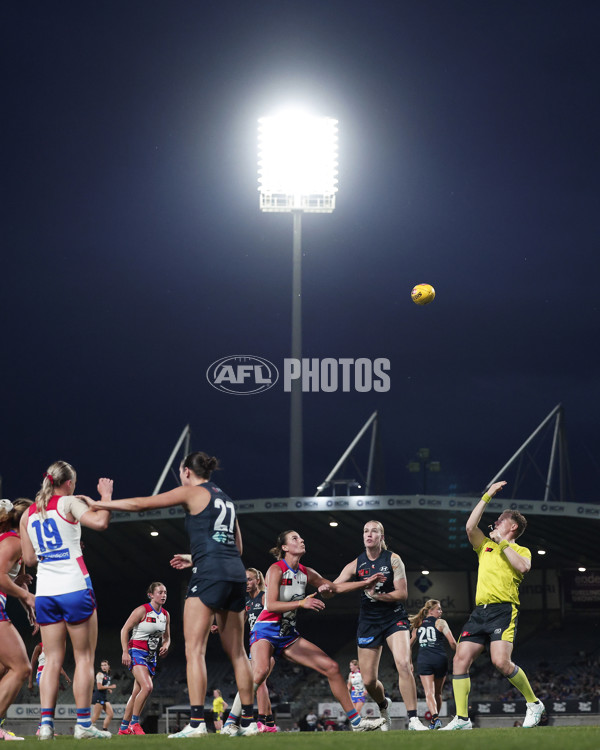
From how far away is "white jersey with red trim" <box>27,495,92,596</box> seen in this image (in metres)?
7.73

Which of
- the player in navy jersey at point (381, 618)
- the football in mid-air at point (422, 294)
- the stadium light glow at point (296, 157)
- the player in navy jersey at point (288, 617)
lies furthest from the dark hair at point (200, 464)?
the stadium light glow at point (296, 157)

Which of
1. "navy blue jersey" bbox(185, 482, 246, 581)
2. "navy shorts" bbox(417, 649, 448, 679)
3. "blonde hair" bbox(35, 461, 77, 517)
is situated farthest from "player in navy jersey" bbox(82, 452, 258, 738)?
"navy shorts" bbox(417, 649, 448, 679)

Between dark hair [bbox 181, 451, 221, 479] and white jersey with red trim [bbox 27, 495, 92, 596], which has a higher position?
dark hair [bbox 181, 451, 221, 479]

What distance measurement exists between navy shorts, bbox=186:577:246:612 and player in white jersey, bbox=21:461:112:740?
824mm

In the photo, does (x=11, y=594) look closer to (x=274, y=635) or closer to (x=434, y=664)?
(x=274, y=635)

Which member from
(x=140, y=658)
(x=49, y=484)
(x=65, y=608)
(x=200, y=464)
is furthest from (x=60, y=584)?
(x=140, y=658)

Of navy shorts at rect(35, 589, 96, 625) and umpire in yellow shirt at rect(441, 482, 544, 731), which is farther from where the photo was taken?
umpire in yellow shirt at rect(441, 482, 544, 731)

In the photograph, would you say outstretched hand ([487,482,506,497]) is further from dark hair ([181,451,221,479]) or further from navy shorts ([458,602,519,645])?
dark hair ([181,451,221,479])

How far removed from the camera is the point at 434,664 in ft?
51.8

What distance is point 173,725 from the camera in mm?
27375

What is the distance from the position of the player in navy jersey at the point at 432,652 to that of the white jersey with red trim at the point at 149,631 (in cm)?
405

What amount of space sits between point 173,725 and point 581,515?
1517 centimetres

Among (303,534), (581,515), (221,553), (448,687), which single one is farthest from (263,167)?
(221,553)

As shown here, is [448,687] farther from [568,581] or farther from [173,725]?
[173,725]
